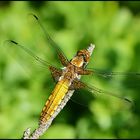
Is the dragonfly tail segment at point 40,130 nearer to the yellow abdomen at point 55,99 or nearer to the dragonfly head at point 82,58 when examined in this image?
the yellow abdomen at point 55,99

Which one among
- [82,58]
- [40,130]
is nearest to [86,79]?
[82,58]

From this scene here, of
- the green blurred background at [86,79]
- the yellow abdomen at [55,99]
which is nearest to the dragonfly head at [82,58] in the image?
the yellow abdomen at [55,99]

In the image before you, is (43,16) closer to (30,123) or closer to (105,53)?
(105,53)

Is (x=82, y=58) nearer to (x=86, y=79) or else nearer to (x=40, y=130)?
(x=40, y=130)

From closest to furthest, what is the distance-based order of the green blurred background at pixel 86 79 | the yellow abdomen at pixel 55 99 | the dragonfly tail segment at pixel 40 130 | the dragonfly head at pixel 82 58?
1. the dragonfly tail segment at pixel 40 130
2. the yellow abdomen at pixel 55 99
3. the dragonfly head at pixel 82 58
4. the green blurred background at pixel 86 79

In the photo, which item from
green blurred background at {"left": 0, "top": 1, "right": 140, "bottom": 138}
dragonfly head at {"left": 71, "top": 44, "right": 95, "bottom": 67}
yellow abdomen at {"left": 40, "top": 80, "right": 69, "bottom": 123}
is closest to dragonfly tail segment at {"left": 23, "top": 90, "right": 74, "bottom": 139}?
yellow abdomen at {"left": 40, "top": 80, "right": 69, "bottom": 123}

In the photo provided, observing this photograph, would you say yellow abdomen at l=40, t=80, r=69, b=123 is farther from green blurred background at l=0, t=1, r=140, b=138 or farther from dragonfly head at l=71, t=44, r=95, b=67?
green blurred background at l=0, t=1, r=140, b=138
